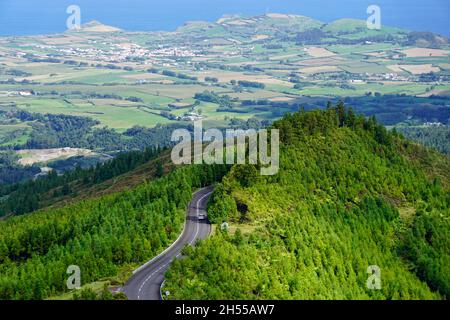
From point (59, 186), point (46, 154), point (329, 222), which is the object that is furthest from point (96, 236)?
point (46, 154)

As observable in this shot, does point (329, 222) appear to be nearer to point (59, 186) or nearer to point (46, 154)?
point (59, 186)

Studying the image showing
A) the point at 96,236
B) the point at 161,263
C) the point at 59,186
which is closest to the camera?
the point at 161,263

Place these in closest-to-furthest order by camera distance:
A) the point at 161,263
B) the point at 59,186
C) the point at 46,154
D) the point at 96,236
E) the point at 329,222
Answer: the point at 161,263 → the point at 96,236 → the point at 329,222 → the point at 59,186 → the point at 46,154

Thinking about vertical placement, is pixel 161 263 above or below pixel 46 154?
above

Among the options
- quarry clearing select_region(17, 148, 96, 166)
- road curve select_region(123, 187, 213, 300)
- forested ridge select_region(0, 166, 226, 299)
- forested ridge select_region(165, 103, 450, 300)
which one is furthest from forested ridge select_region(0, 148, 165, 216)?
quarry clearing select_region(17, 148, 96, 166)

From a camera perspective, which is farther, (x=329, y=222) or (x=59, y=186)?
(x=59, y=186)

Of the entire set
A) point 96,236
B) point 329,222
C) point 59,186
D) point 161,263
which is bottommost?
point 59,186

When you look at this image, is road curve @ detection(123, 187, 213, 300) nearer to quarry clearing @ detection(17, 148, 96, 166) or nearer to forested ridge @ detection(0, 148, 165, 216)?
forested ridge @ detection(0, 148, 165, 216)
